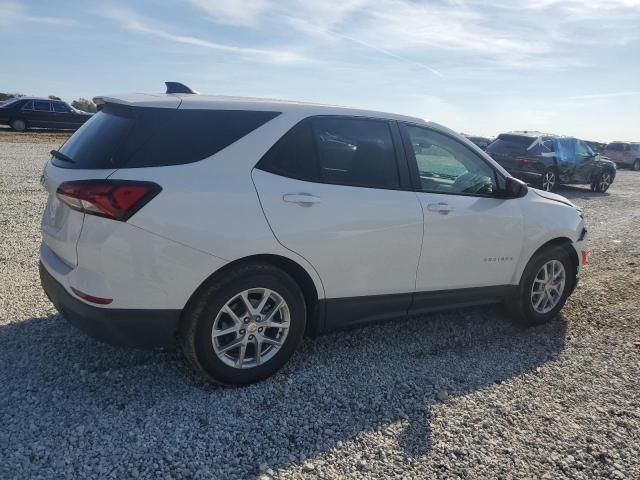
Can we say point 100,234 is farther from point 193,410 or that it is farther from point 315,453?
point 315,453

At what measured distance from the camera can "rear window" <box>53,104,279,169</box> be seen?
121 inches

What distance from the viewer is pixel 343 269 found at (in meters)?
3.60

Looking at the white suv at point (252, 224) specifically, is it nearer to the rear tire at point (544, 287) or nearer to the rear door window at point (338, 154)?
the rear door window at point (338, 154)

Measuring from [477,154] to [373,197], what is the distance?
48.4 inches

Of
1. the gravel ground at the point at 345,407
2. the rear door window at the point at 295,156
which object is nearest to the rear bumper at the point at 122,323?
the gravel ground at the point at 345,407

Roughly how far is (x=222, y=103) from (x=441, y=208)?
5.79 ft

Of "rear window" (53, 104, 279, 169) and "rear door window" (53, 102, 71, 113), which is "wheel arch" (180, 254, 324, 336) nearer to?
"rear window" (53, 104, 279, 169)

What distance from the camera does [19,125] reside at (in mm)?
24938

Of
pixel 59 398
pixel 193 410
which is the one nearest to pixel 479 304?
pixel 193 410

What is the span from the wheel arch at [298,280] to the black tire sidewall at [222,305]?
7cm

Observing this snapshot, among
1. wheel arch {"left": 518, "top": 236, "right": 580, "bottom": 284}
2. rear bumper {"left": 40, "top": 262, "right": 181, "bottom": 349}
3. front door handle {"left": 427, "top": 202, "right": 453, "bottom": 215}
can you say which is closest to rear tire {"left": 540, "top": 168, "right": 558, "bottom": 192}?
wheel arch {"left": 518, "top": 236, "right": 580, "bottom": 284}

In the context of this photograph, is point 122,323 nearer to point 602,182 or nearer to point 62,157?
point 62,157

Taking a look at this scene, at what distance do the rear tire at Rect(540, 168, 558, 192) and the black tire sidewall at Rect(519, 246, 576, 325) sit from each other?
1067 centimetres

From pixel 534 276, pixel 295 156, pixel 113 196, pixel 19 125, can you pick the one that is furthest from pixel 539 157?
pixel 19 125
